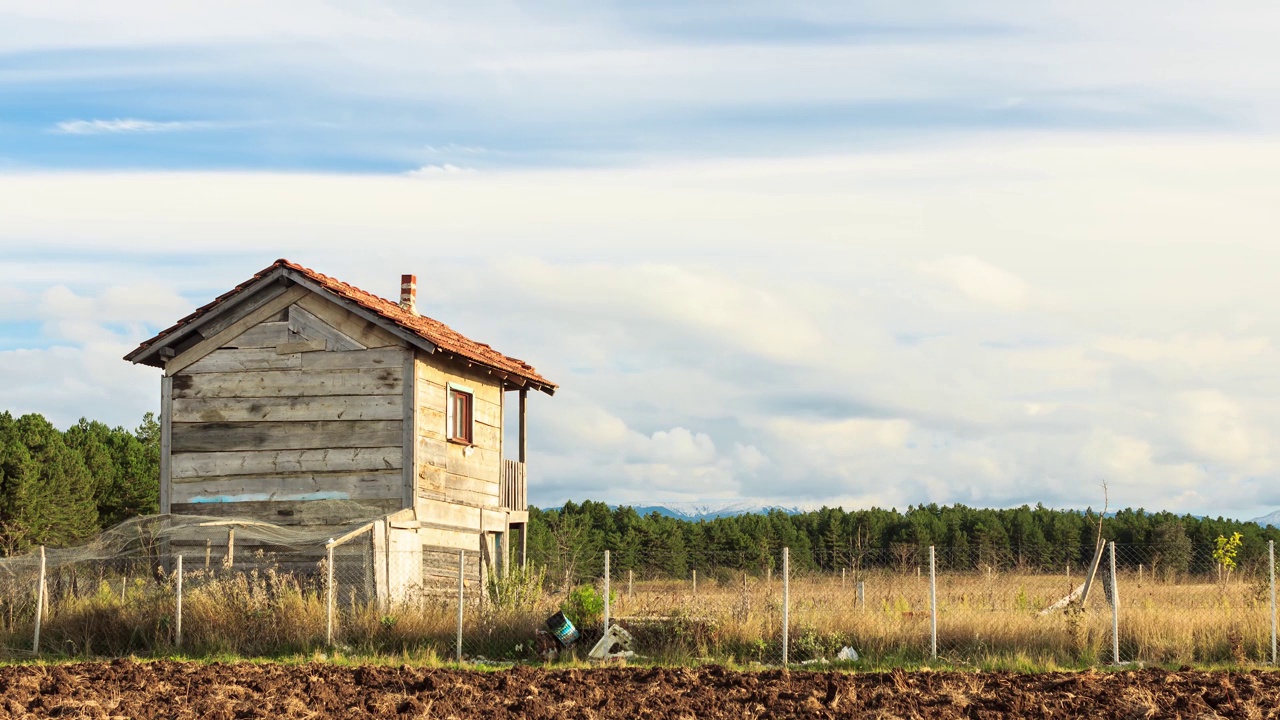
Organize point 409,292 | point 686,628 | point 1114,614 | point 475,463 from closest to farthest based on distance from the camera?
point 1114,614
point 686,628
point 475,463
point 409,292

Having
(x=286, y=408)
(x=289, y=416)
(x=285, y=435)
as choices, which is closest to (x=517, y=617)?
(x=285, y=435)

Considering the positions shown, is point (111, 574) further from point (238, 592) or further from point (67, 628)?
point (238, 592)

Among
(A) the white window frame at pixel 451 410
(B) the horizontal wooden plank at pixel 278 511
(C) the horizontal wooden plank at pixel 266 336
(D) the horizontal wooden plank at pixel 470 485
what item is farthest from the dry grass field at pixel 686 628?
(C) the horizontal wooden plank at pixel 266 336

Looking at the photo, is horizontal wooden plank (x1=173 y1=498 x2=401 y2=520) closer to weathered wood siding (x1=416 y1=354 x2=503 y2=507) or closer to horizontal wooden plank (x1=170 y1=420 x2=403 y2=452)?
weathered wood siding (x1=416 y1=354 x2=503 y2=507)

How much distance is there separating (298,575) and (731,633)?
7.93 m

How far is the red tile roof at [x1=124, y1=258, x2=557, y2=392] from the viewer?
72.7ft

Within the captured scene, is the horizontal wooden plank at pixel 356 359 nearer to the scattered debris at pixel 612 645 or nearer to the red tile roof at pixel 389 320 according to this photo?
the red tile roof at pixel 389 320

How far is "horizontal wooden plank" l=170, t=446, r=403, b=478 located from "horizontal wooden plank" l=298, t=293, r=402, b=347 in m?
1.90

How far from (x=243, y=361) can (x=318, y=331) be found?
4.93 ft

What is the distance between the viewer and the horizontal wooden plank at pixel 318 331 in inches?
888

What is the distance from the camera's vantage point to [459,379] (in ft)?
79.6

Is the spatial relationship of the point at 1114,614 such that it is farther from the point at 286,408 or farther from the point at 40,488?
the point at 40,488

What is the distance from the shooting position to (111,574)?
72.0 feet

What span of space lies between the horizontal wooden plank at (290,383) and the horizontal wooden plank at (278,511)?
1.93 meters
